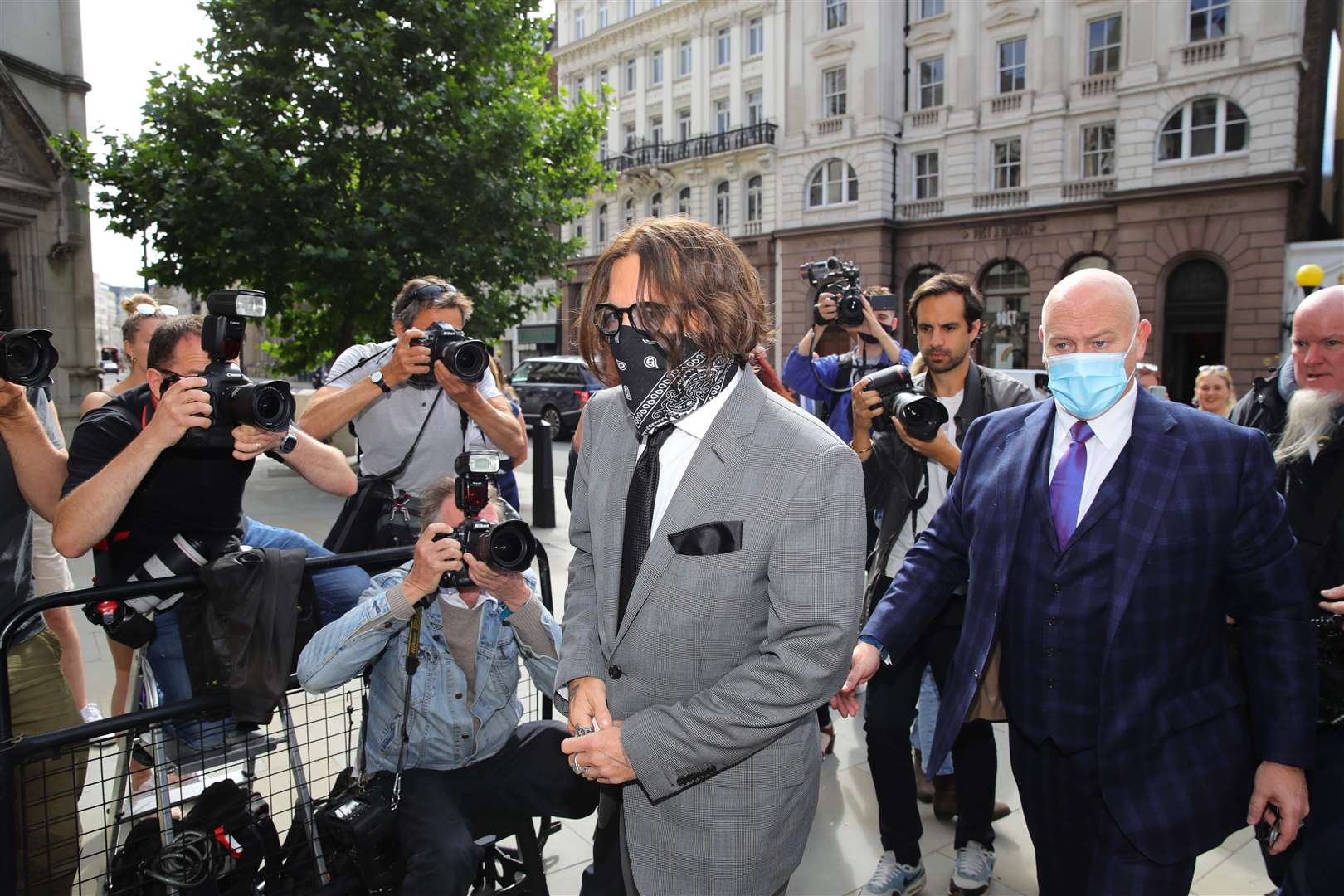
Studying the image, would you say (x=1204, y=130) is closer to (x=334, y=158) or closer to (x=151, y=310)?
(x=334, y=158)

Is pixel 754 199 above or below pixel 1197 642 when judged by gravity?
above

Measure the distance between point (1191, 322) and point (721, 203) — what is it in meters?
17.5

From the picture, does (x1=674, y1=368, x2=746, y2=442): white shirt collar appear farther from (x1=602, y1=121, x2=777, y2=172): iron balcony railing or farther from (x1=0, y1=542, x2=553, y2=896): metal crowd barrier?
(x1=602, y1=121, x2=777, y2=172): iron balcony railing

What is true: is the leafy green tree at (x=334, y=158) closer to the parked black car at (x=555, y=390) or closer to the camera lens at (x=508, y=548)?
the parked black car at (x=555, y=390)

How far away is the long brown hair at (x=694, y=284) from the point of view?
1.72m

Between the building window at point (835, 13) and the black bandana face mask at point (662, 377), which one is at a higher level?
the building window at point (835, 13)

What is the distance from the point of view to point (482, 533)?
Result: 2.34m

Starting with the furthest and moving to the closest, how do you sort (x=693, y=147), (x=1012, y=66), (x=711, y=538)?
(x=693, y=147) < (x=1012, y=66) < (x=711, y=538)

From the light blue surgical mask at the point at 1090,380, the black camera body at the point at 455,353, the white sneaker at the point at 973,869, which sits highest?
the black camera body at the point at 455,353

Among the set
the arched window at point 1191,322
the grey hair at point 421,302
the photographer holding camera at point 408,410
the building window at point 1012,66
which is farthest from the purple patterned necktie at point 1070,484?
the building window at point 1012,66

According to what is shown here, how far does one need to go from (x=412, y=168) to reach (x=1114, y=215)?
19697 millimetres

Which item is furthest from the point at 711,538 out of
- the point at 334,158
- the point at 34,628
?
the point at 334,158

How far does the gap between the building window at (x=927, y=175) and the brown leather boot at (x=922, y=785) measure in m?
26.1

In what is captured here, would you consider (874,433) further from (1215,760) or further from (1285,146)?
(1285,146)
